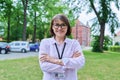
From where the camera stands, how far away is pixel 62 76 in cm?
304

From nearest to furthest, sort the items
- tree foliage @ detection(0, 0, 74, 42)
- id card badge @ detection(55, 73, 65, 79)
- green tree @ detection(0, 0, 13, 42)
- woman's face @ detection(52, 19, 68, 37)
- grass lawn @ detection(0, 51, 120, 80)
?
id card badge @ detection(55, 73, 65, 79) < woman's face @ detection(52, 19, 68, 37) < grass lawn @ detection(0, 51, 120, 80) < green tree @ detection(0, 0, 13, 42) < tree foliage @ detection(0, 0, 74, 42)

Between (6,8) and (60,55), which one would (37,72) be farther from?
(6,8)

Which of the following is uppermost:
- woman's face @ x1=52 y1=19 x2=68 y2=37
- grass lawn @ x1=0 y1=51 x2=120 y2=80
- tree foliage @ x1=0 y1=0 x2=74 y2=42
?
tree foliage @ x1=0 y1=0 x2=74 y2=42

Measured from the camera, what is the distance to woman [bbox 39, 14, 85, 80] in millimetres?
3072

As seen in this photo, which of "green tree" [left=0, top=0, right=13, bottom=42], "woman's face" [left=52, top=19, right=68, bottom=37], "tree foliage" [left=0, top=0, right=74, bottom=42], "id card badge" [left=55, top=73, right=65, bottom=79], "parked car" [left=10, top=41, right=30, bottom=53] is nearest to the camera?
"id card badge" [left=55, top=73, right=65, bottom=79]

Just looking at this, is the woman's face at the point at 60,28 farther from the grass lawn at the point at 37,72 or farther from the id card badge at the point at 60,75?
the grass lawn at the point at 37,72

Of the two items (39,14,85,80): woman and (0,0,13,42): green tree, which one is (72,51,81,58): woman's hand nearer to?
(39,14,85,80): woman

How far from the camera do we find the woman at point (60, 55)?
3.07 meters

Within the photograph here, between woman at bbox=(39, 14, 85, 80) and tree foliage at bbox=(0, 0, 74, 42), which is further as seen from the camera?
tree foliage at bbox=(0, 0, 74, 42)

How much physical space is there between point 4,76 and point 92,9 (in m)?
30.6

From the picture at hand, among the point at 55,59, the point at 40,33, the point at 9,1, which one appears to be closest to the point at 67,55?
the point at 55,59

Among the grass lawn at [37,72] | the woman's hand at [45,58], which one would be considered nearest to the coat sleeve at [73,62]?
the woman's hand at [45,58]

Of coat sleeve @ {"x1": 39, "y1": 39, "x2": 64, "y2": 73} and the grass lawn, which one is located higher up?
coat sleeve @ {"x1": 39, "y1": 39, "x2": 64, "y2": 73}

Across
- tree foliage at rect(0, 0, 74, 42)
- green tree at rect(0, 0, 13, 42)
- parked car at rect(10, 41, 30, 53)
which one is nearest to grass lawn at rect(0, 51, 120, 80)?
parked car at rect(10, 41, 30, 53)
